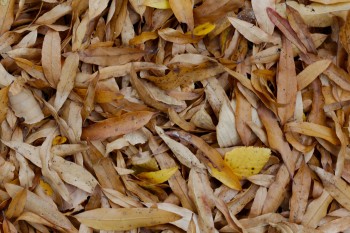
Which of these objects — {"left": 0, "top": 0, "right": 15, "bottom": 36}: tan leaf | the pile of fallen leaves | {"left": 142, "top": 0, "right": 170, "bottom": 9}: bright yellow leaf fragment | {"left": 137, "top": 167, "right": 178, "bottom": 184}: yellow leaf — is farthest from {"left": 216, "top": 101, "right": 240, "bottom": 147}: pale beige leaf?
{"left": 0, "top": 0, "right": 15, "bottom": 36}: tan leaf

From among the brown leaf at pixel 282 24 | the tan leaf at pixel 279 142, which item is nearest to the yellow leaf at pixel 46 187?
the tan leaf at pixel 279 142

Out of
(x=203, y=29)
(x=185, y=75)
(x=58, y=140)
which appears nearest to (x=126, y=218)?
(x=58, y=140)

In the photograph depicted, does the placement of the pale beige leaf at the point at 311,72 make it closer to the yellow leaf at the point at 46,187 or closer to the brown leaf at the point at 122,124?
the brown leaf at the point at 122,124

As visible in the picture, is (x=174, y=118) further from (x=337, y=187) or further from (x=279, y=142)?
(x=337, y=187)

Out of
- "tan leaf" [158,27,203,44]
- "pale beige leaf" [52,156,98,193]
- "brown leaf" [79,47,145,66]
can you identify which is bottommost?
"pale beige leaf" [52,156,98,193]

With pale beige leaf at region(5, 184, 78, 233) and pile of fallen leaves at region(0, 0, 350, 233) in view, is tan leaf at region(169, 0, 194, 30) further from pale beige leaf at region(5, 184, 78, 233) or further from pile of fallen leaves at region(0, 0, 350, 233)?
pale beige leaf at region(5, 184, 78, 233)

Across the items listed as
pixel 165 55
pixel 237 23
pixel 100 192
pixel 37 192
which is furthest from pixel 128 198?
pixel 237 23

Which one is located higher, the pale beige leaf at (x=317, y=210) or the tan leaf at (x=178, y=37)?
the tan leaf at (x=178, y=37)

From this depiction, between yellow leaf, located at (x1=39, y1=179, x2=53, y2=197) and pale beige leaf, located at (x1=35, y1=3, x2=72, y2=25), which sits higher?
pale beige leaf, located at (x1=35, y1=3, x2=72, y2=25)

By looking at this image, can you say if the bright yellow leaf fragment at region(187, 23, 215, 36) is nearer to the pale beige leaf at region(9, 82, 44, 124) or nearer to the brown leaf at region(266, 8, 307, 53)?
the brown leaf at region(266, 8, 307, 53)
